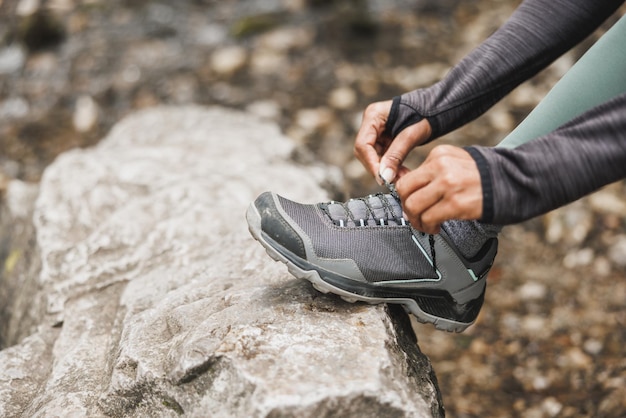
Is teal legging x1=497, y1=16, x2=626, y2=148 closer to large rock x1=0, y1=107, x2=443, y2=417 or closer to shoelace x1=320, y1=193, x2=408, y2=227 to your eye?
shoelace x1=320, y1=193, x2=408, y2=227

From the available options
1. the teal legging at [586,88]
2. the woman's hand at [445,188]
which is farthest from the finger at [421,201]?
the teal legging at [586,88]

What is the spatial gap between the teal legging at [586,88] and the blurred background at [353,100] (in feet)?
3.12

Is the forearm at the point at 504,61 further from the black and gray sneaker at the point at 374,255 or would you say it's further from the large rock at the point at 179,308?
the large rock at the point at 179,308

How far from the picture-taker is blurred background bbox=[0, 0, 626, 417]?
2000mm

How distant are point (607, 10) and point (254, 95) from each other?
2185mm

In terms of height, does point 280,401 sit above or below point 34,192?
above

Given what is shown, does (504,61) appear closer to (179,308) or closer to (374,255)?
(374,255)

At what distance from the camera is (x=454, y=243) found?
4.37 feet

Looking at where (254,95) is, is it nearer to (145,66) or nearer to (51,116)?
(145,66)

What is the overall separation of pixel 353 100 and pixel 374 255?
195 centimetres

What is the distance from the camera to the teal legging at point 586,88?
129cm

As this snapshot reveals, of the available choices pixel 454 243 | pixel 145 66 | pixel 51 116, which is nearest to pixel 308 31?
pixel 145 66

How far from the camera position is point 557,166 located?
3.21 feet

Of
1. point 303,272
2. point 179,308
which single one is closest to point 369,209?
point 303,272
